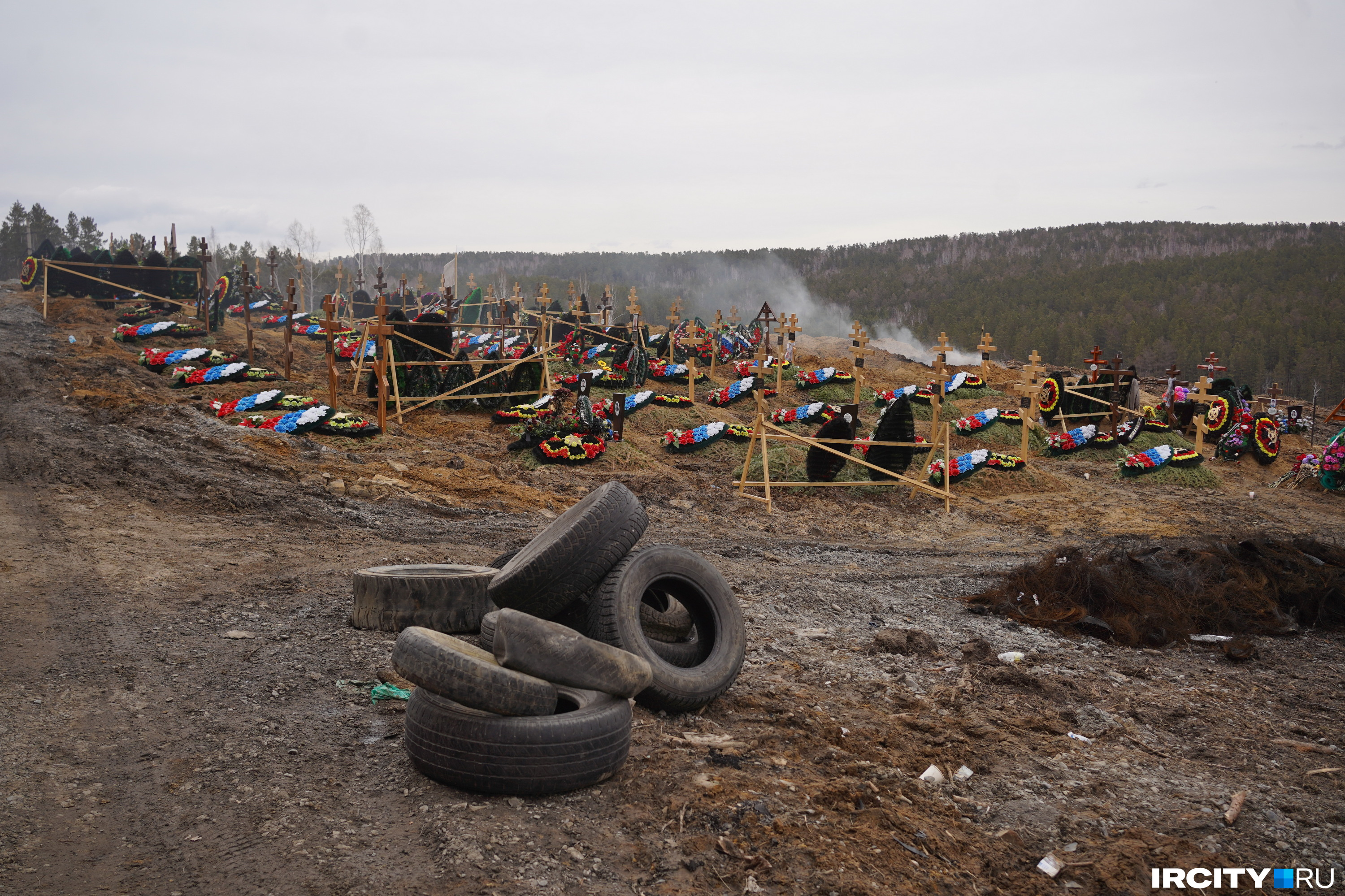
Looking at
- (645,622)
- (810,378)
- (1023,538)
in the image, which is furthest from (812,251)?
(645,622)

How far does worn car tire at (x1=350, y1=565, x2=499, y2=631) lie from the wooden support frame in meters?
7.62

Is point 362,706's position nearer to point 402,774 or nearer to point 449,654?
point 402,774

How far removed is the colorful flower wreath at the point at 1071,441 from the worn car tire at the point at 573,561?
1846 cm

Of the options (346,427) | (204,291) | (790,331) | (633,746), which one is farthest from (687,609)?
(204,291)

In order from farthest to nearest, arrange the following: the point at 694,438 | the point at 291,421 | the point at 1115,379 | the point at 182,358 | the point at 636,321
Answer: the point at 636,321, the point at 1115,379, the point at 182,358, the point at 694,438, the point at 291,421

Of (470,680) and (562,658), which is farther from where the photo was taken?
(562,658)

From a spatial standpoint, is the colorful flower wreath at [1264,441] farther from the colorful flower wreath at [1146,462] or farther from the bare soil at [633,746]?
the bare soil at [633,746]

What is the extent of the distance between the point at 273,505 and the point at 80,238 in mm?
87695

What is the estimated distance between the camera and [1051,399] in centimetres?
2370

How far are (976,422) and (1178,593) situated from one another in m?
13.6

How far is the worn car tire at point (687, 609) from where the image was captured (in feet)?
17.0

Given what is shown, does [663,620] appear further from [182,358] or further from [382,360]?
[182,358]

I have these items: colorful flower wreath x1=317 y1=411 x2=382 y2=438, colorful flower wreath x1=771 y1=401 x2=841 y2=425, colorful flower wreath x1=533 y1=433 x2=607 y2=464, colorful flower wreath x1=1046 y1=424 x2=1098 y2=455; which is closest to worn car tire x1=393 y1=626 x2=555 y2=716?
colorful flower wreath x1=533 y1=433 x2=607 y2=464

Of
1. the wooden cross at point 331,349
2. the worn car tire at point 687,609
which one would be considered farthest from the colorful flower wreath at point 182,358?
the worn car tire at point 687,609
